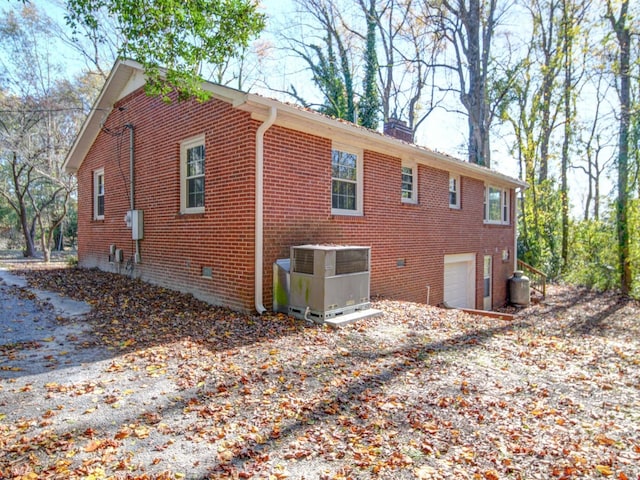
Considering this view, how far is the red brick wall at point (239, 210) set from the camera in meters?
7.16

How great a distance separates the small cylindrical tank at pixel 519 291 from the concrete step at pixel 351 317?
1032cm

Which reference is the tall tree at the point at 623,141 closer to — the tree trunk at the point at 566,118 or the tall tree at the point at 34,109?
the tree trunk at the point at 566,118

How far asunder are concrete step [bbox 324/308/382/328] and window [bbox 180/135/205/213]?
3642 mm

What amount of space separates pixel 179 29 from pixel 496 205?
12840 mm

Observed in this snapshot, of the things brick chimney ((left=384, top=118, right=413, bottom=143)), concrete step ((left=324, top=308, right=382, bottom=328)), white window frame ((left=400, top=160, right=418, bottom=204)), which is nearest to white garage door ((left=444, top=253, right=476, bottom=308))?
white window frame ((left=400, top=160, right=418, bottom=204))

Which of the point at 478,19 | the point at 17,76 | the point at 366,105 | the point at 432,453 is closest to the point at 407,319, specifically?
the point at 432,453

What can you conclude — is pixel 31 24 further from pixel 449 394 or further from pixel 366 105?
pixel 449 394

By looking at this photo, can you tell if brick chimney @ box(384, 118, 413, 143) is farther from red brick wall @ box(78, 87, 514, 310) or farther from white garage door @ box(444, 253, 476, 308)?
white garage door @ box(444, 253, 476, 308)

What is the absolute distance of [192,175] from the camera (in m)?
8.50

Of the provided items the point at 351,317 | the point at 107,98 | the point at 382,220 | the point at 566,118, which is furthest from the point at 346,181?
the point at 566,118

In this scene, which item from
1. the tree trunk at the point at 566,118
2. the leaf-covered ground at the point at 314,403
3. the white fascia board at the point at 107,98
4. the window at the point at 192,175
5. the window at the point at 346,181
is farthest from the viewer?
the tree trunk at the point at 566,118

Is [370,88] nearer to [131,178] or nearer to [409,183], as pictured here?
[409,183]

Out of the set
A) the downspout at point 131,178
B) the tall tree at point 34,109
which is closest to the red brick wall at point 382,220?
the downspout at point 131,178

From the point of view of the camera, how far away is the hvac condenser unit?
6.38 meters
